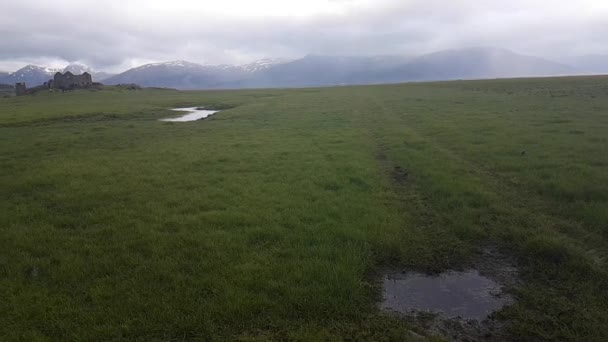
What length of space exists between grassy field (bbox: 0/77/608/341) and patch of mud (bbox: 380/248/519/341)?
0.29 metres

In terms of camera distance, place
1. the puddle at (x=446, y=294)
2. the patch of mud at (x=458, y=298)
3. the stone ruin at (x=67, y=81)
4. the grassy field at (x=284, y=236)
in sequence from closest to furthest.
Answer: the patch of mud at (x=458, y=298), the grassy field at (x=284, y=236), the puddle at (x=446, y=294), the stone ruin at (x=67, y=81)

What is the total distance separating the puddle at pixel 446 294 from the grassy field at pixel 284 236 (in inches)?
13.6

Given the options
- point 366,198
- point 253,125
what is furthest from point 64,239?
point 253,125

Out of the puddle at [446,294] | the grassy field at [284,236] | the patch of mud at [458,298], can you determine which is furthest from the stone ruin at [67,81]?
the patch of mud at [458,298]

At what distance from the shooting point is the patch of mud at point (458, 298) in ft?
23.7

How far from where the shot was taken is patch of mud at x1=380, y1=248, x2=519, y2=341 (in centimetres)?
721

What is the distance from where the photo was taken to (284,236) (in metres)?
10.6

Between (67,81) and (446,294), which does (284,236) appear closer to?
(446,294)

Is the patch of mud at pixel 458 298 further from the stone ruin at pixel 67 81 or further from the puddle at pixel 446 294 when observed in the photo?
the stone ruin at pixel 67 81

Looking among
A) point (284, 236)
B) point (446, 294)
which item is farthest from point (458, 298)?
point (284, 236)

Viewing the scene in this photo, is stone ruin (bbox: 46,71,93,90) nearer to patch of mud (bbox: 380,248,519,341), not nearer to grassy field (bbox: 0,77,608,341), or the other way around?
grassy field (bbox: 0,77,608,341)

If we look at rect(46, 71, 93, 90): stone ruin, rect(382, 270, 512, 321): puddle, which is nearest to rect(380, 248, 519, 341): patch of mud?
rect(382, 270, 512, 321): puddle

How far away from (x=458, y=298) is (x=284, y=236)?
15.1 ft

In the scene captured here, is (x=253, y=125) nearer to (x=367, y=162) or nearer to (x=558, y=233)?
(x=367, y=162)
